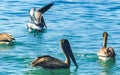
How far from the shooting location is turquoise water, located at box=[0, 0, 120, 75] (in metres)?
19.8

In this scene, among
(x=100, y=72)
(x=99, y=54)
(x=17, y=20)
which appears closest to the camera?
(x=100, y=72)

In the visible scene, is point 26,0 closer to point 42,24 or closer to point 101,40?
point 42,24

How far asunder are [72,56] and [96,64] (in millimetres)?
901

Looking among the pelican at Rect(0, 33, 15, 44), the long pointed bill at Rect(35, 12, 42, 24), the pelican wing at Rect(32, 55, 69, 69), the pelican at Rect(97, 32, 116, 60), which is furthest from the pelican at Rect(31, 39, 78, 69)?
the long pointed bill at Rect(35, 12, 42, 24)

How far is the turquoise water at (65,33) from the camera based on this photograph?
779 inches

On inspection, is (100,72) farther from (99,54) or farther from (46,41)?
(46,41)

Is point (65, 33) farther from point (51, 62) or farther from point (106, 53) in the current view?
point (51, 62)

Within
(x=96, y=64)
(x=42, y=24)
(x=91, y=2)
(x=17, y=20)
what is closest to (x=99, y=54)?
(x=96, y=64)

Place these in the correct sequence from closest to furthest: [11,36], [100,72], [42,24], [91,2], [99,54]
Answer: [100,72], [99,54], [11,36], [42,24], [91,2]

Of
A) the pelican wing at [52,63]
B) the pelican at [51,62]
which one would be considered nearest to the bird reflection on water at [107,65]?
the pelican at [51,62]

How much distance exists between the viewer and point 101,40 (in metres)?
24.0

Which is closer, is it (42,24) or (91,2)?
(42,24)

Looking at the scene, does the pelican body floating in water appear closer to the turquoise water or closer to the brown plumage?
the turquoise water

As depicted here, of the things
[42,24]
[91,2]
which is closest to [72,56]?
[42,24]
